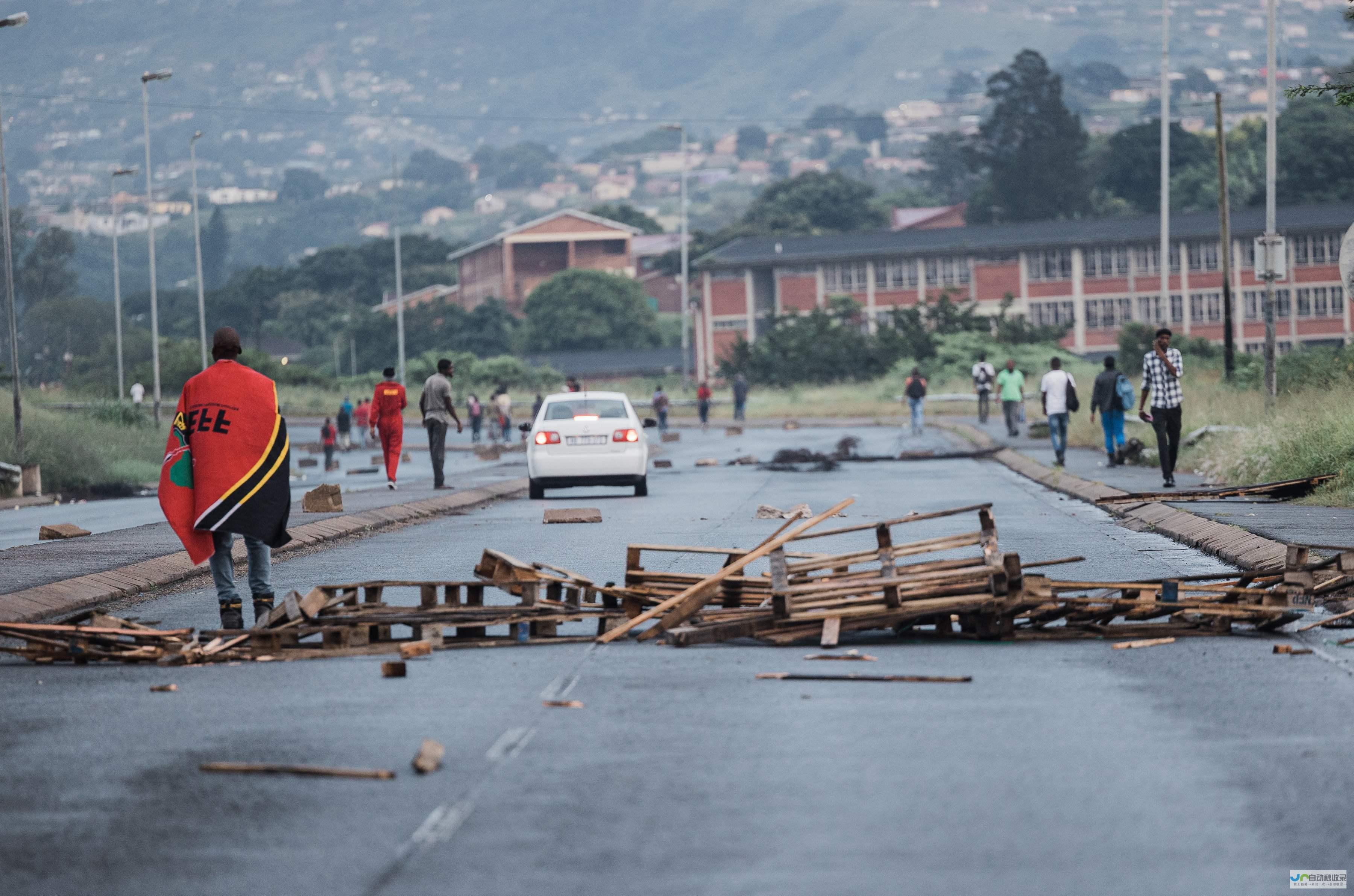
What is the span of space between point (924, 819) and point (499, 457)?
3980 cm

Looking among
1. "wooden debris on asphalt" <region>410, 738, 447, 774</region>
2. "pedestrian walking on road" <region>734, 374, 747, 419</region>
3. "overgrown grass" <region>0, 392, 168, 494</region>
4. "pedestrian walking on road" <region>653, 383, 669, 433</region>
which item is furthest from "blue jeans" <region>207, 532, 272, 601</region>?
"pedestrian walking on road" <region>734, 374, 747, 419</region>

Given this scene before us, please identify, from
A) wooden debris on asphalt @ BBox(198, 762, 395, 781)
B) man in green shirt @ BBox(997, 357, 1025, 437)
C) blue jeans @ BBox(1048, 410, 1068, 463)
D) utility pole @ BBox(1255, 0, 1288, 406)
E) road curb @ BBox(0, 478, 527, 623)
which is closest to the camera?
wooden debris on asphalt @ BBox(198, 762, 395, 781)

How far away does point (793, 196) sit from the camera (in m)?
133

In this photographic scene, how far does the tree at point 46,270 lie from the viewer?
143 m

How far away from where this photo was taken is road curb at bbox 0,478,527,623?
490 inches

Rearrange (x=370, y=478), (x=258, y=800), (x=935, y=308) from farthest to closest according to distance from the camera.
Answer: (x=935, y=308) < (x=370, y=478) < (x=258, y=800)

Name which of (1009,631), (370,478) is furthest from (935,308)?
(1009,631)

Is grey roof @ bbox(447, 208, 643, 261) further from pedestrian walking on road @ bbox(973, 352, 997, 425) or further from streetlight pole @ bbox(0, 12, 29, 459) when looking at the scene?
streetlight pole @ bbox(0, 12, 29, 459)

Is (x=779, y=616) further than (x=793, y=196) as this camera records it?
No

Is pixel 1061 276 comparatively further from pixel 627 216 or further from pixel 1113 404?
pixel 1113 404

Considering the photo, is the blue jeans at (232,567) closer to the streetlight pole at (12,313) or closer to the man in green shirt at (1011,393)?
the streetlight pole at (12,313)

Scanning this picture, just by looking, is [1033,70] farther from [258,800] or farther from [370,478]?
[258,800]

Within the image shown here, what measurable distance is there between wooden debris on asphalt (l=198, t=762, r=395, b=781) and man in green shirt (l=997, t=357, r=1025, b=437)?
1379 inches

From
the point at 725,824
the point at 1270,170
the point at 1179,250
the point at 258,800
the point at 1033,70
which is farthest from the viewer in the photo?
the point at 1033,70
